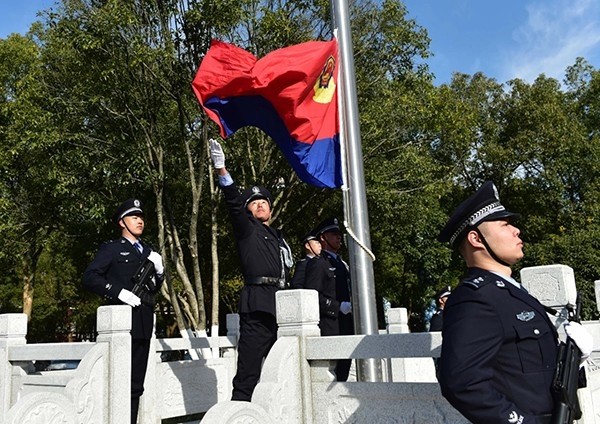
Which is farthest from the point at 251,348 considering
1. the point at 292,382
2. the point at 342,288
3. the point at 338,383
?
the point at 342,288

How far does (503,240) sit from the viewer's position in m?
2.15

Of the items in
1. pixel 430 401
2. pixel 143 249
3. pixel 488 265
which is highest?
pixel 143 249

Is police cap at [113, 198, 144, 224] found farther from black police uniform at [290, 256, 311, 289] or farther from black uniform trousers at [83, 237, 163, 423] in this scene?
black police uniform at [290, 256, 311, 289]

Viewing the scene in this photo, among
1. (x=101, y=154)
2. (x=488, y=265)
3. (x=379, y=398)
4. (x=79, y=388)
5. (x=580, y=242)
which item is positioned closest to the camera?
(x=488, y=265)

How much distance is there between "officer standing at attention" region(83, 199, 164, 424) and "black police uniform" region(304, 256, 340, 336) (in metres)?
1.40

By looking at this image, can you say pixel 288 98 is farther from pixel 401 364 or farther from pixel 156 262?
pixel 401 364

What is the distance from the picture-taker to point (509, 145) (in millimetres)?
19141

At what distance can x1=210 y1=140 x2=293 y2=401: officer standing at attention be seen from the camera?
4.46m

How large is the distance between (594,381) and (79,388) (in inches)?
135

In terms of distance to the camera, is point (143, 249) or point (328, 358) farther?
point (143, 249)

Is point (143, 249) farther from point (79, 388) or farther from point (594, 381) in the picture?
point (594, 381)

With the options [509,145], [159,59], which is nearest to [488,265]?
[159,59]

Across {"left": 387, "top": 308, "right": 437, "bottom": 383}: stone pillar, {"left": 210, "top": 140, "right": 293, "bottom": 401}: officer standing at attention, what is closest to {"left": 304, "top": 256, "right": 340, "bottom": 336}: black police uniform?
{"left": 210, "top": 140, "right": 293, "bottom": 401}: officer standing at attention

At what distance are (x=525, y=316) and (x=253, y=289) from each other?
289 cm
